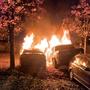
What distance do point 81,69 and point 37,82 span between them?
2913 mm

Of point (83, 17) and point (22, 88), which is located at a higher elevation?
point (83, 17)

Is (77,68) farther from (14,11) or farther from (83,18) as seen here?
(83,18)

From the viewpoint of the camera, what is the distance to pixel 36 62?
2091 centimetres

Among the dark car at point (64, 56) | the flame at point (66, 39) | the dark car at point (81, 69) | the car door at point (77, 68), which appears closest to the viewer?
the dark car at point (81, 69)

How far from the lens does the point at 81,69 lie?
16.0 meters

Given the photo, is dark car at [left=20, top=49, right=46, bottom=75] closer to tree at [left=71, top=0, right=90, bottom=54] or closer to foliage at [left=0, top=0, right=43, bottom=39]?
foliage at [left=0, top=0, right=43, bottom=39]

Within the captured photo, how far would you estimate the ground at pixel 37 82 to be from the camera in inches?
637

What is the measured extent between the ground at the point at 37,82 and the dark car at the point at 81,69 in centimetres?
53

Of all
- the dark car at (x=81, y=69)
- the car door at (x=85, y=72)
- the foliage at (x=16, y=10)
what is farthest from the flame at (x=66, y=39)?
the car door at (x=85, y=72)

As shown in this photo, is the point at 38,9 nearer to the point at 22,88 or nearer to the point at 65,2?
the point at 22,88

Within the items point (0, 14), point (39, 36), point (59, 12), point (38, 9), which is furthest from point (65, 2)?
point (0, 14)

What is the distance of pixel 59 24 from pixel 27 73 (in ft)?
71.5

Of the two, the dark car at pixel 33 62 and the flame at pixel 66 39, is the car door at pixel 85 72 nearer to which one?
the dark car at pixel 33 62

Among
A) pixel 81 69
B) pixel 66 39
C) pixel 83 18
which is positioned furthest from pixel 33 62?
pixel 66 39
